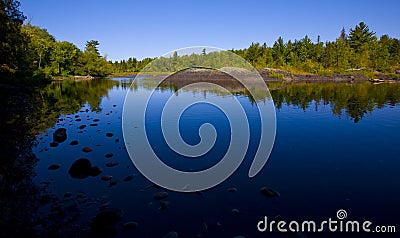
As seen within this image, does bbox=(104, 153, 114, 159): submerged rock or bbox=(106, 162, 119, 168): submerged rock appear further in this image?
bbox=(104, 153, 114, 159): submerged rock

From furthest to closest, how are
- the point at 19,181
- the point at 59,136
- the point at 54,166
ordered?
the point at 59,136 → the point at 54,166 → the point at 19,181

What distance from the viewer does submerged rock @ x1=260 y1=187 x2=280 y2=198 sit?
9.44 m

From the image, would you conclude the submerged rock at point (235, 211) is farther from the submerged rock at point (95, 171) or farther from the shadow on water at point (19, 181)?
the submerged rock at point (95, 171)

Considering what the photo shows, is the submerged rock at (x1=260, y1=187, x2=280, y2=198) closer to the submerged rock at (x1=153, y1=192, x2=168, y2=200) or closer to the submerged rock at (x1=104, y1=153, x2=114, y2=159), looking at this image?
the submerged rock at (x1=153, y1=192, x2=168, y2=200)

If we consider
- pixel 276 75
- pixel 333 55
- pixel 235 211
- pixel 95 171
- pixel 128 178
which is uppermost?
pixel 333 55

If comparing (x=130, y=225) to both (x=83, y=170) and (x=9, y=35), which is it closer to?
(x=83, y=170)

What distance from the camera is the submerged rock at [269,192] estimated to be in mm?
9438

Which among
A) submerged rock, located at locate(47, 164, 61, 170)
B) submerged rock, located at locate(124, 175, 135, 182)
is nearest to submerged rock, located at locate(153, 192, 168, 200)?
submerged rock, located at locate(124, 175, 135, 182)

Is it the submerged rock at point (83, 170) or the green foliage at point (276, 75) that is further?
the green foliage at point (276, 75)

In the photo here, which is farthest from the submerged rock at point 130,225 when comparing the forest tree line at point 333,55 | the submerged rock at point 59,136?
the forest tree line at point 333,55

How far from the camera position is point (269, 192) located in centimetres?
955

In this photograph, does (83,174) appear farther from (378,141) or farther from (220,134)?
(378,141)

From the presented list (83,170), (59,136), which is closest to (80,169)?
(83,170)

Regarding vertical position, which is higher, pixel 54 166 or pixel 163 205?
pixel 54 166
